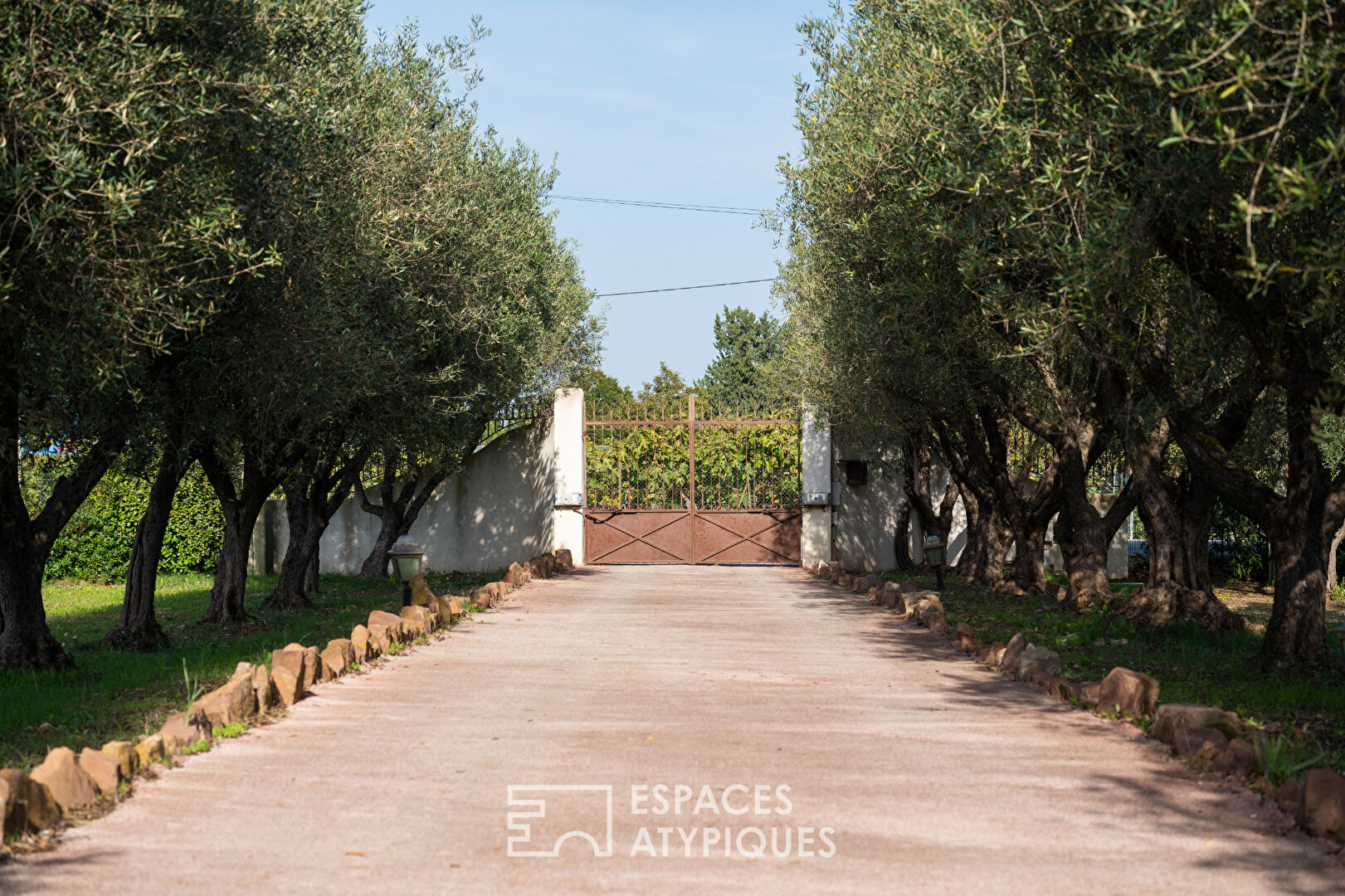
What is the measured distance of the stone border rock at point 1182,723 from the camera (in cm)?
517

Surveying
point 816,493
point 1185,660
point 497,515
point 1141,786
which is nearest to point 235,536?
point 1185,660

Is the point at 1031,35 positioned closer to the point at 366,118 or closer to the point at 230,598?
the point at 366,118

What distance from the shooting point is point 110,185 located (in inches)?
302

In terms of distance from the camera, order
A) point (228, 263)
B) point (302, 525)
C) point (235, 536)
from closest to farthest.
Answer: point (228, 263)
point (235, 536)
point (302, 525)

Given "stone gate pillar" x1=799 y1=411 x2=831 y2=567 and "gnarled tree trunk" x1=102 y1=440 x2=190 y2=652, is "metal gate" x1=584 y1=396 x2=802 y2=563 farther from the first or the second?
"gnarled tree trunk" x1=102 y1=440 x2=190 y2=652

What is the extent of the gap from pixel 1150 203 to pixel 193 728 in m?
6.44

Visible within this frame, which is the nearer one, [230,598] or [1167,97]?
[1167,97]

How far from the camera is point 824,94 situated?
593 inches

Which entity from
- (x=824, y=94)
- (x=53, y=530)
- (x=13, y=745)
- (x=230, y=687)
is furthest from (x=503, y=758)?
(x=824, y=94)

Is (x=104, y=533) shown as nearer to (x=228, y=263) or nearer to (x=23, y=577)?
(x=23, y=577)

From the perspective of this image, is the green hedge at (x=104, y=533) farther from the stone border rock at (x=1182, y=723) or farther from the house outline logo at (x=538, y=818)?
the house outline logo at (x=538, y=818)

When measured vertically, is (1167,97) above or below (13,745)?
above

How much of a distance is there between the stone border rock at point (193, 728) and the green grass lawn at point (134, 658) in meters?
0.67

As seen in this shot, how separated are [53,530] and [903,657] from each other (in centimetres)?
759
